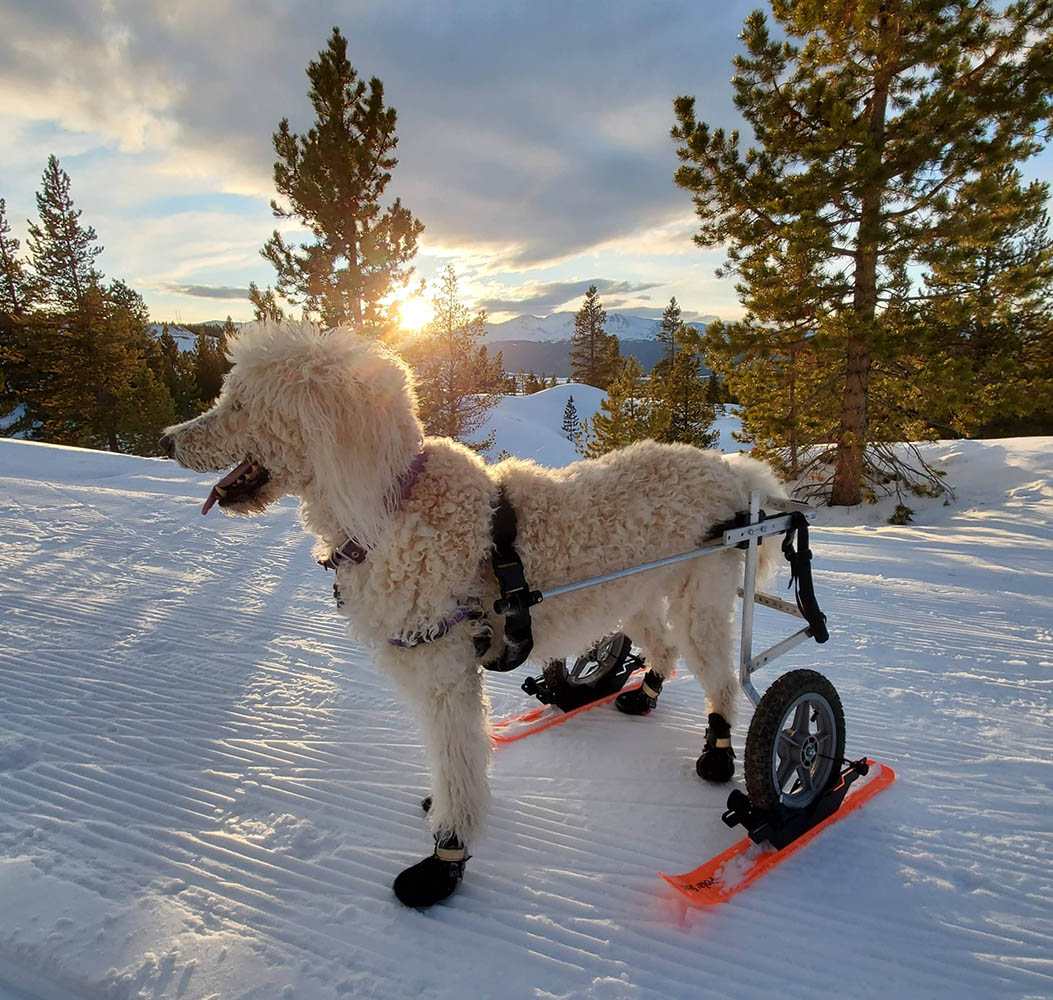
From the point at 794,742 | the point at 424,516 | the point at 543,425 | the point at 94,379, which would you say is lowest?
the point at 794,742

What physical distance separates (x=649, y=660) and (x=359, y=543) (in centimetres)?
253

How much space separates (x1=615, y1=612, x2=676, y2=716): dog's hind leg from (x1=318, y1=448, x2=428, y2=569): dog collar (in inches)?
82.1

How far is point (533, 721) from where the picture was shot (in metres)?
4.05

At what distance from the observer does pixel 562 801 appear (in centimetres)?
324

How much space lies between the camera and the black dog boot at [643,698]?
13.4ft

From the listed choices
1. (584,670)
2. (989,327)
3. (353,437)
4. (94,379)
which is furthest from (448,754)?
(94,379)

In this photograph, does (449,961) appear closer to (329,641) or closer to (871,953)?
(871,953)

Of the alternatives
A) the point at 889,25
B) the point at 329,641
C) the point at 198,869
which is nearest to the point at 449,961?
the point at 198,869

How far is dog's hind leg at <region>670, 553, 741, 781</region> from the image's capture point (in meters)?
3.20

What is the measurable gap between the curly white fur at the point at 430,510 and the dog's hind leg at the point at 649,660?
91cm

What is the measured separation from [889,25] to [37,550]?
17.7m

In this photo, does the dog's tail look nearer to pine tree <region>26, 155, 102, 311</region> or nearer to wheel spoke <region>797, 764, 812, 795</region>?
wheel spoke <region>797, 764, 812, 795</region>

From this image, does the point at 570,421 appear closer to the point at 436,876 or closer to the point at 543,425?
the point at 543,425

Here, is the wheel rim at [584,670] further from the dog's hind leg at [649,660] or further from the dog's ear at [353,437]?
the dog's ear at [353,437]
